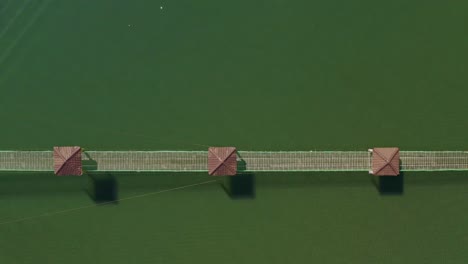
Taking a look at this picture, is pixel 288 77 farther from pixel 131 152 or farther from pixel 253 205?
pixel 131 152

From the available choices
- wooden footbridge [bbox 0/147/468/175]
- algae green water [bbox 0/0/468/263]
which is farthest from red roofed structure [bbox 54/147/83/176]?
algae green water [bbox 0/0/468/263]

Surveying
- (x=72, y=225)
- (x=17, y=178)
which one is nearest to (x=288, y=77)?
(x=72, y=225)

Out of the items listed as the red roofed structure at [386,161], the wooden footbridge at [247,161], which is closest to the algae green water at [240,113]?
the wooden footbridge at [247,161]

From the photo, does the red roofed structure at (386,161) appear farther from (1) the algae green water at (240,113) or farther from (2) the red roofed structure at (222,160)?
(2) the red roofed structure at (222,160)

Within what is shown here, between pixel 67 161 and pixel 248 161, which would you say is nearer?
pixel 67 161

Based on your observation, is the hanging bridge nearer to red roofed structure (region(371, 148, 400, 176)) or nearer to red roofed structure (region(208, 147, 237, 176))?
red roofed structure (region(371, 148, 400, 176))

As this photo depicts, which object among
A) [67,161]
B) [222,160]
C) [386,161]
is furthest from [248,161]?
[67,161]

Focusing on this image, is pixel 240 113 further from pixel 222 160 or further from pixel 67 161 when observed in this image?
pixel 67 161
